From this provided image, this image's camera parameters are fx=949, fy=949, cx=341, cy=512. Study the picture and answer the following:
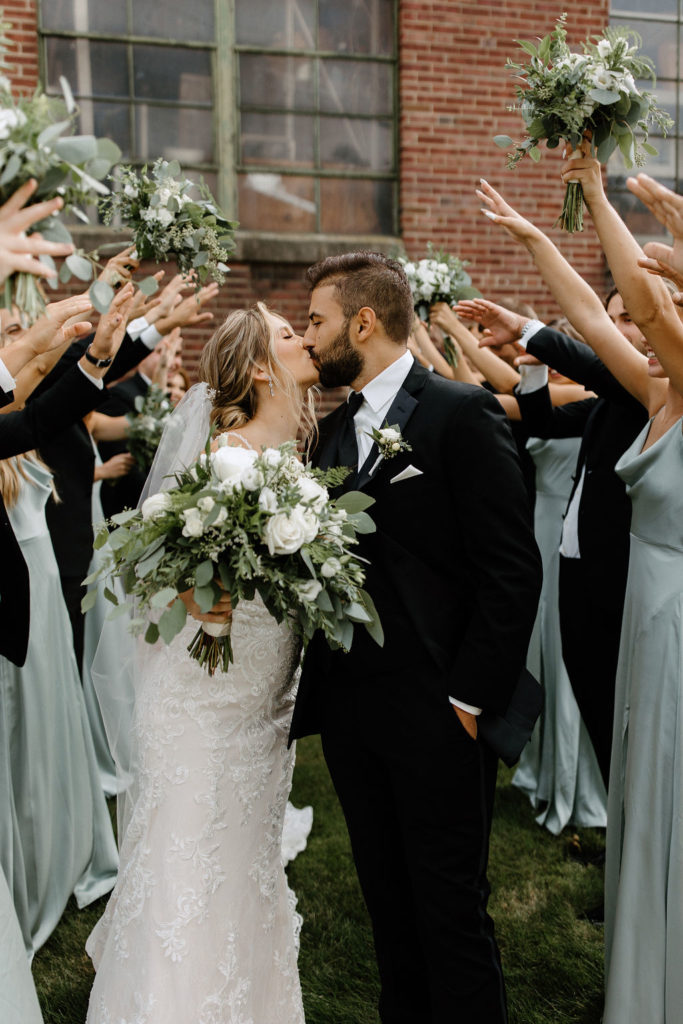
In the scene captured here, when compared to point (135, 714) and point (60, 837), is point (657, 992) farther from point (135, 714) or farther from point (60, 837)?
point (60, 837)

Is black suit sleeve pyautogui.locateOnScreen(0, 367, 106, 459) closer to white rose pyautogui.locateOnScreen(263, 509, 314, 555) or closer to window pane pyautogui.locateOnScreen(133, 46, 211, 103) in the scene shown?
white rose pyautogui.locateOnScreen(263, 509, 314, 555)

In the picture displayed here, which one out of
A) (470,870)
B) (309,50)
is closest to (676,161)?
(309,50)

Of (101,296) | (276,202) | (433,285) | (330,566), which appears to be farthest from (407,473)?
(276,202)

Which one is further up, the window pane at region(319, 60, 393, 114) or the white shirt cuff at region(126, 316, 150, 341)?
the window pane at region(319, 60, 393, 114)

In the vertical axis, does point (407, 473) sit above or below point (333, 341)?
below

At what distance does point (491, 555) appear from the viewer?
2.84 metres

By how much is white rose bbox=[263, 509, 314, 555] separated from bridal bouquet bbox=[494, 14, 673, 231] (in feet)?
4.48

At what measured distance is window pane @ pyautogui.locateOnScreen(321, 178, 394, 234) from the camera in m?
8.64

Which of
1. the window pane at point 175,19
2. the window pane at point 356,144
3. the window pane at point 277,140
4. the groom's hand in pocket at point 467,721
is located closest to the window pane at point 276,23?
the window pane at point 175,19

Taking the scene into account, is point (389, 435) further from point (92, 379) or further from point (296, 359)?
point (92, 379)

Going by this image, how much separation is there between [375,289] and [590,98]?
2.87ft

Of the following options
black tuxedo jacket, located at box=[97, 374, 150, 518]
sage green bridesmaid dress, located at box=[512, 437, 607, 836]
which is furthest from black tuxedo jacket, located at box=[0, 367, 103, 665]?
black tuxedo jacket, located at box=[97, 374, 150, 518]

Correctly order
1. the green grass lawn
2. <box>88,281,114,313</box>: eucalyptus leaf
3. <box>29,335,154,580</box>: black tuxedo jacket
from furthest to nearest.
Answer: <box>29,335,154,580</box>: black tuxedo jacket < the green grass lawn < <box>88,281,114,313</box>: eucalyptus leaf

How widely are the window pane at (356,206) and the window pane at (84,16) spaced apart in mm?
2161
